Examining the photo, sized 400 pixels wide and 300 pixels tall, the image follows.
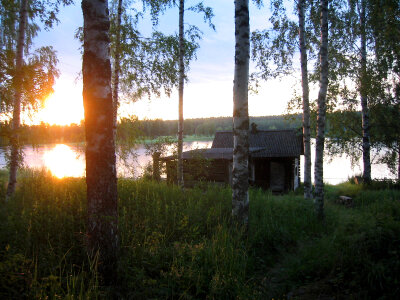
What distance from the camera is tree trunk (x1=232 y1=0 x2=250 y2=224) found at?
544cm

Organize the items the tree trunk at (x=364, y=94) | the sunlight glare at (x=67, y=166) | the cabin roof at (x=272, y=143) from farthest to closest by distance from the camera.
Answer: the cabin roof at (x=272, y=143) < the tree trunk at (x=364, y=94) < the sunlight glare at (x=67, y=166)

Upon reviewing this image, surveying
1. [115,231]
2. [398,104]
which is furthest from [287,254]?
[398,104]

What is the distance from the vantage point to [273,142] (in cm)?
2011

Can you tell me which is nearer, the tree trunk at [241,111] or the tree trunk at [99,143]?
the tree trunk at [99,143]

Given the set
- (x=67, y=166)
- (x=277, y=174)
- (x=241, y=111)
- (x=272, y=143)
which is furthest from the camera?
(x=67, y=166)

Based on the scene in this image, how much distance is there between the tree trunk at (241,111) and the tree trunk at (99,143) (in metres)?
2.72

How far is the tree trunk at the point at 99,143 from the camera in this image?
3.47 meters

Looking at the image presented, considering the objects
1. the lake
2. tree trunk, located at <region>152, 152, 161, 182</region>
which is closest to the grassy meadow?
the lake

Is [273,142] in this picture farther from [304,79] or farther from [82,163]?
[82,163]

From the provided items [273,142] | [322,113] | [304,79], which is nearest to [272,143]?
[273,142]

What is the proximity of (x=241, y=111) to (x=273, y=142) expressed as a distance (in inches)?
608

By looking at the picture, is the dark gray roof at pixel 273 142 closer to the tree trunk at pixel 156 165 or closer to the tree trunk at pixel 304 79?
the tree trunk at pixel 304 79

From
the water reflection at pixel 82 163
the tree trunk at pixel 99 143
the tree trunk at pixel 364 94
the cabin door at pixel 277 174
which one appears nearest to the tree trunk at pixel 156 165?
the water reflection at pixel 82 163

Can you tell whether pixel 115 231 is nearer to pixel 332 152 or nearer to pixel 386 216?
pixel 386 216
